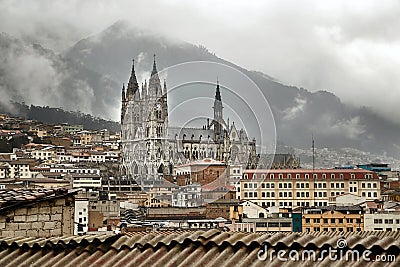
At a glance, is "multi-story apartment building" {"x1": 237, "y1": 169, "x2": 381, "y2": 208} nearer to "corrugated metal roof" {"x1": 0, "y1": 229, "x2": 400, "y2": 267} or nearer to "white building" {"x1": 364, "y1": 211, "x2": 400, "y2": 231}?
"white building" {"x1": 364, "y1": 211, "x2": 400, "y2": 231}

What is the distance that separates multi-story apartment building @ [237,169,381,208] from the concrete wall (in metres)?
40.8

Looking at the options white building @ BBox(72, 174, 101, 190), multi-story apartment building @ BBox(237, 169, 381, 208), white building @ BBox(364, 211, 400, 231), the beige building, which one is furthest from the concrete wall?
white building @ BBox(72, 174, 101, 190)

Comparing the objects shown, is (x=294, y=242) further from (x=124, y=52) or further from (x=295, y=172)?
(x=124, y=52)

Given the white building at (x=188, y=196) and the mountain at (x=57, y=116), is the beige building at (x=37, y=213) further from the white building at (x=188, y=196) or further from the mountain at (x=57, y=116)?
the mountain at (x=57, y=116)

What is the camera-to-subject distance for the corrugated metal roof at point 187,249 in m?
2.99

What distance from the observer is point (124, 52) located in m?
138

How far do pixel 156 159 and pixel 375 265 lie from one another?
226 ft

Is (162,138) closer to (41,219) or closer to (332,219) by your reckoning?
(332,219)

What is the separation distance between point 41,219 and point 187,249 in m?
2.08

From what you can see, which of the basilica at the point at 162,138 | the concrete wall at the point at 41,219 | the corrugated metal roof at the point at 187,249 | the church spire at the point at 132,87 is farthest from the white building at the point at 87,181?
the corrugated metal roof at the point at 187,249

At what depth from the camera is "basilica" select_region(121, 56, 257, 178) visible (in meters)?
71.7

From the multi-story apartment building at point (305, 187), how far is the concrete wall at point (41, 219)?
134ft

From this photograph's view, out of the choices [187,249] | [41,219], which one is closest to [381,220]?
[41,219]

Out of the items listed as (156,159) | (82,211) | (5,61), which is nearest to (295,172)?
(82,211)
